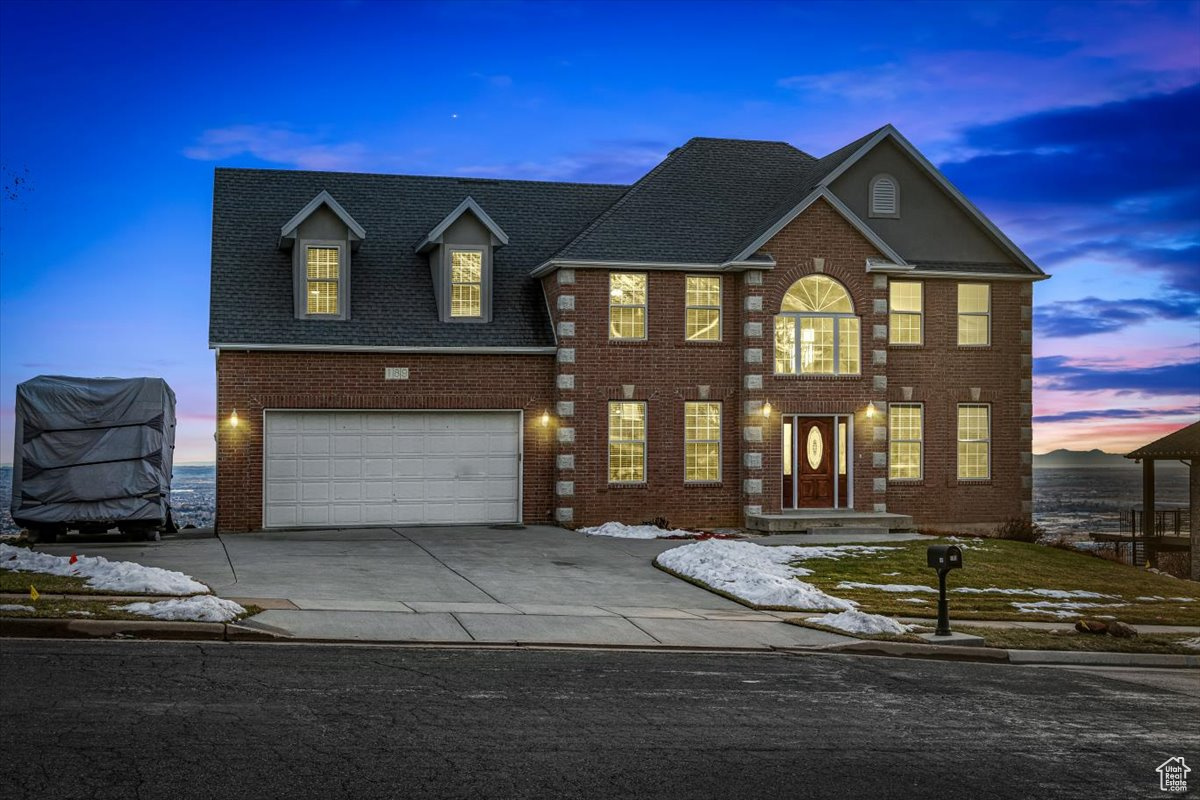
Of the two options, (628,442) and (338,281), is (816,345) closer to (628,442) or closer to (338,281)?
(628,442)

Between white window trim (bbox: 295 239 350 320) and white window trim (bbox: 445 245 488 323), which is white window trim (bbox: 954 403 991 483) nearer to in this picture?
white window trim (bbox: 445 245 488 323)

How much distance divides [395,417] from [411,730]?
→ 1834 cm

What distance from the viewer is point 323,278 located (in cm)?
2736

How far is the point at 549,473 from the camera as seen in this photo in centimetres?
2786

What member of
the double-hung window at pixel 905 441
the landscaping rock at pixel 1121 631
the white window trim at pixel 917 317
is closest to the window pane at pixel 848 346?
the white window trim at pixel 917 317

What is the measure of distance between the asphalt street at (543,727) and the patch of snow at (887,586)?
6.12 metres

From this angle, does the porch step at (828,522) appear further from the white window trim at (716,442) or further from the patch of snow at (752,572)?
the patch of snow at (752,572)

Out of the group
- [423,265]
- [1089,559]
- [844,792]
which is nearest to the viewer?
[844,792]

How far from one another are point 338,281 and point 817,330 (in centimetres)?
1131

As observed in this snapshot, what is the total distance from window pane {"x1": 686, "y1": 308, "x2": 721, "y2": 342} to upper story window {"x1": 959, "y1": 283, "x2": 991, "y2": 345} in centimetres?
671

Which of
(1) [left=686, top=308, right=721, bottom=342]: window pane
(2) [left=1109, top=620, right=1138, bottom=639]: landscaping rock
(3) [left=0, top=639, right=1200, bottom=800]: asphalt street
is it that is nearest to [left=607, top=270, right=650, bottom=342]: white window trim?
(1) [left=686, top=308, right=721, bottom=342]: window pane

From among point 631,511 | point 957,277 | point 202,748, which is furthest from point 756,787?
point 957,277

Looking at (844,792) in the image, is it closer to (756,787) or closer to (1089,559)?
(756,787)

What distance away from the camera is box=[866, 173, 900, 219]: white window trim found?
29750mm
